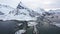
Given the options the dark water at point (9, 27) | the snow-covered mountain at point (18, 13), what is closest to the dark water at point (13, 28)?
the dark water at point (9, 27)

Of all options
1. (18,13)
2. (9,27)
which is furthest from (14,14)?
(9,27)

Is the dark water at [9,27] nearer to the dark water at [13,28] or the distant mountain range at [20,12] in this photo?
the dark water at [13,28]

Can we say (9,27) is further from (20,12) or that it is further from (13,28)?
(20,12)

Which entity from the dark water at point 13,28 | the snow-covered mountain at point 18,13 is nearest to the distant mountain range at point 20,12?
the snow-covered mountain at point 18,13

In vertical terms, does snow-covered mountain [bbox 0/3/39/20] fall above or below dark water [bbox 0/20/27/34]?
above

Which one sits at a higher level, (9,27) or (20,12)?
(20,12)

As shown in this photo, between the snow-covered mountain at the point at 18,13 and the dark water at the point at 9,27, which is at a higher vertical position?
the snow-covered mountain at the point at 18,13

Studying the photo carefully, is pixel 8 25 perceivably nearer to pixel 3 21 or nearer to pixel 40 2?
pixel 3 21

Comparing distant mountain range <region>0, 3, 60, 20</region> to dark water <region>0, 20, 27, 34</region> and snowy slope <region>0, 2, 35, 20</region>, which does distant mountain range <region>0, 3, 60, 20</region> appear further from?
dark water <region>0, 20, 27, 34</region>

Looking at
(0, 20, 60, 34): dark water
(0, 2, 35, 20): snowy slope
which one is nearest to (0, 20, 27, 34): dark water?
(0, 20, 60, 34): dark water

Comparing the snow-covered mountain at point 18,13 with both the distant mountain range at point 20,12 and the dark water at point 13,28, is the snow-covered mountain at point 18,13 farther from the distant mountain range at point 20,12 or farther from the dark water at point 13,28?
the dark water at point 13,28

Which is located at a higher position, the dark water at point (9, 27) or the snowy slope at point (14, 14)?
the snowy slope at point (14, 14)
